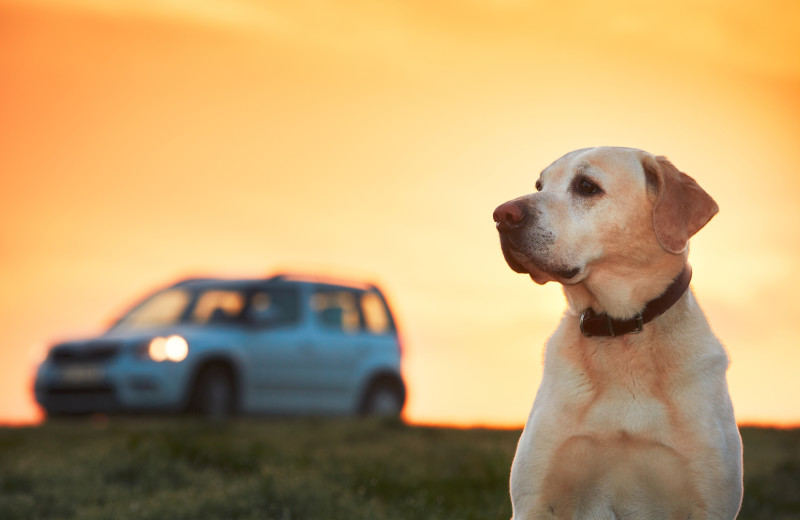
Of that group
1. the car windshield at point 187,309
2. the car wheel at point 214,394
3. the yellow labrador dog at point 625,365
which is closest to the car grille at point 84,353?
the car windshield at point 187,309

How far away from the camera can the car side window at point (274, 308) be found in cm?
1378

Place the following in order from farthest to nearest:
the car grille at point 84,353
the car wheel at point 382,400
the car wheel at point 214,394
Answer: the car wheel at point 382,400
the car wheel at point 214,394
the car grille at point 84,353

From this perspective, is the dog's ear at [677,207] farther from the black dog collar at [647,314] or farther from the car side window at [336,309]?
the car side window at [336,309]

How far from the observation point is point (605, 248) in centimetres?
439

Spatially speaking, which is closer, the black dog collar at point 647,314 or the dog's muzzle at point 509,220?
the dog's muzzle at point 509,220

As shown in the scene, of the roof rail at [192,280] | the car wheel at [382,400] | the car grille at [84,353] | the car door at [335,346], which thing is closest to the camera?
the car grille at [84,353]

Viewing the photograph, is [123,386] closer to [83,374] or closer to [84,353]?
[83,374]

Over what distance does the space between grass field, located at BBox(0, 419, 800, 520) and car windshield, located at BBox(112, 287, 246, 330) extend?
350cm

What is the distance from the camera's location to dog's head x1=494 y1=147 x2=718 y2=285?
4270 millimetres

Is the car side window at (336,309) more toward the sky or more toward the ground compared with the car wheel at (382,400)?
more toward the sky

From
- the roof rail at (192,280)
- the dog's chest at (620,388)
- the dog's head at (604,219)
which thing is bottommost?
the dog's chest at (620,388)

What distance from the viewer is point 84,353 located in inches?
529

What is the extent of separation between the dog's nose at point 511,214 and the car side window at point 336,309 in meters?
10.2

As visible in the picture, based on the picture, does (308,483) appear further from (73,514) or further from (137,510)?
(73,514)
